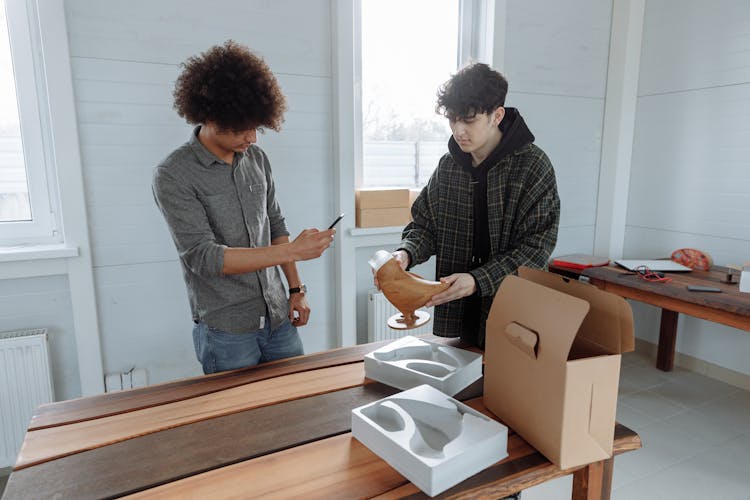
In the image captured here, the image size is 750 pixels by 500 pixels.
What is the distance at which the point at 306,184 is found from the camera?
2.57 meters

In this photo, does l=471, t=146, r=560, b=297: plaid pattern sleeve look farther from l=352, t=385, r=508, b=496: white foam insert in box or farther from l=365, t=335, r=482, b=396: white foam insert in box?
l=352, t=385, r=508, b=496: white foam insert in box

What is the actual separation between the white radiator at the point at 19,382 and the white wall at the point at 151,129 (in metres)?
0.25

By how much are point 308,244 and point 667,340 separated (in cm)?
289

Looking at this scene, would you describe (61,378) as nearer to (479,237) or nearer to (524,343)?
(479,237)

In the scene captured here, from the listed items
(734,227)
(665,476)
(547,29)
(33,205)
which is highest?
(547,29)

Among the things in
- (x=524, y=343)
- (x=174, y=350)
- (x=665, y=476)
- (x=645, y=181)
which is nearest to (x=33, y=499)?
(x=524, y=343)

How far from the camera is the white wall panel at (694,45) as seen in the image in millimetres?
2896

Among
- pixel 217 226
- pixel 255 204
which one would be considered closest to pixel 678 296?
pixel 255 204

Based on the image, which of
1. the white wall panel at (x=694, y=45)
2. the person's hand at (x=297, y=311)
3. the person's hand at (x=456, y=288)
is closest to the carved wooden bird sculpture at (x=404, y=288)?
the person's hand at (x=456, y=288)

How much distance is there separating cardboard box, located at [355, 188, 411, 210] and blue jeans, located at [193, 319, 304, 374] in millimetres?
1230

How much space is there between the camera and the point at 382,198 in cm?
275

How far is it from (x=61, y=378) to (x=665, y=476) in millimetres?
2746

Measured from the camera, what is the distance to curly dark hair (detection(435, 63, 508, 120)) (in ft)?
4.57

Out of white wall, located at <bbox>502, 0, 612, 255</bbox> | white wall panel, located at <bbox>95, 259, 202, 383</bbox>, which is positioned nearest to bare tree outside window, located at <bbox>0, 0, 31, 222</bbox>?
white wall panel, located at <bbox>95, 259, 202, 383</bbox>
